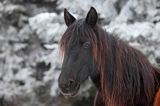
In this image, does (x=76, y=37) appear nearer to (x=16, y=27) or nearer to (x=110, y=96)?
(x=110, y=96)

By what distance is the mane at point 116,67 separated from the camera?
270 centimetres

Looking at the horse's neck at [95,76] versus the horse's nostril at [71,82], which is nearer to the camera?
the horse's nostril at [71,82]

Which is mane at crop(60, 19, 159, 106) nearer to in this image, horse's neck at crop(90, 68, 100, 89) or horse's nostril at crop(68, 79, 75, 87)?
horse's neck at crop(90, 68, 100, 89)

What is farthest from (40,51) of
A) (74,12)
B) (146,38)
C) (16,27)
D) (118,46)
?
(118,46)

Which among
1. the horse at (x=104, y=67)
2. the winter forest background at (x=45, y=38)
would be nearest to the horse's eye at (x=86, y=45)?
the horse at (x=104, y=67)

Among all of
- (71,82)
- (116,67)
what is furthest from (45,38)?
(71,82)

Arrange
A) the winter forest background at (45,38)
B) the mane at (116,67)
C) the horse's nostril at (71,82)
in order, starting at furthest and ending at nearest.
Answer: the winter forest background at (45,38) < the mane at (116,67) < the horse's nostril at (71,82)

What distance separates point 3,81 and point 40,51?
0.76m

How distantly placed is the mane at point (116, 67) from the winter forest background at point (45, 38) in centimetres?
234

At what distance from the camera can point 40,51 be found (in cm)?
685

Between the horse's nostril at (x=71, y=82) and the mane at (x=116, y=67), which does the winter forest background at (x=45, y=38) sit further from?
the horse's nostril at (x=71, y=82)

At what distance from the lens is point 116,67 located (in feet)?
9.16

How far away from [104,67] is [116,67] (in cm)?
9

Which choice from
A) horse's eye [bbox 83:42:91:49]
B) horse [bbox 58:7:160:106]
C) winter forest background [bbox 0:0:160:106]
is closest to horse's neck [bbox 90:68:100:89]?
horse [bbox 58:7:160:106]
